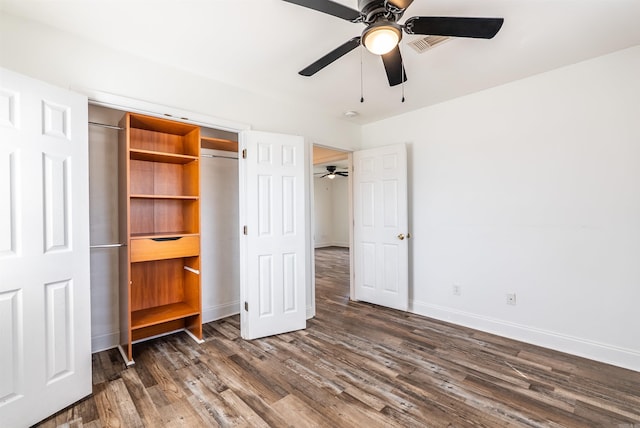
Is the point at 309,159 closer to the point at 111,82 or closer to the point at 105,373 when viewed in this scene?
the point at 111,82

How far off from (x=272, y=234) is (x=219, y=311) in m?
1.26

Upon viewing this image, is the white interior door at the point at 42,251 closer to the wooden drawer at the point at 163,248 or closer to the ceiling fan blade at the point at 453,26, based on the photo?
the wooden drawer at the point at 163,248

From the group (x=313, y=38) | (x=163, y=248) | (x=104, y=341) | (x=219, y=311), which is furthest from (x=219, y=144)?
(x=104, y=341)

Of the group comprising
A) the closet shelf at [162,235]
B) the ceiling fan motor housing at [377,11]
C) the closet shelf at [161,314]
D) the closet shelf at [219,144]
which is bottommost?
the closet shelf at [161,314]

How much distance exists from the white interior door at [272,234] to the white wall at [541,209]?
158 cm

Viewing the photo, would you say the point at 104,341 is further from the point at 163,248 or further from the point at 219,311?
the point at 219,311

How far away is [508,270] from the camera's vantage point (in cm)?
293

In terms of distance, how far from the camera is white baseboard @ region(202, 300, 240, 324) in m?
3.28

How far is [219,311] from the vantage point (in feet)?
11.1

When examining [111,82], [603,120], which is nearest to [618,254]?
[603,120]

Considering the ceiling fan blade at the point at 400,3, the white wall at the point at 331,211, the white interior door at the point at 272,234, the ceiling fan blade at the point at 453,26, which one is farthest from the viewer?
the white wall at the point at 331,211

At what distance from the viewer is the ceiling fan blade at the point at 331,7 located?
1380mm

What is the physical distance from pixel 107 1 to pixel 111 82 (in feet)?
2.14

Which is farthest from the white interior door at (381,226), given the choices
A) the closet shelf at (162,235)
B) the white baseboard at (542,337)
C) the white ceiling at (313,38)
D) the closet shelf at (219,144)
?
the closet shelf at (162,235)
